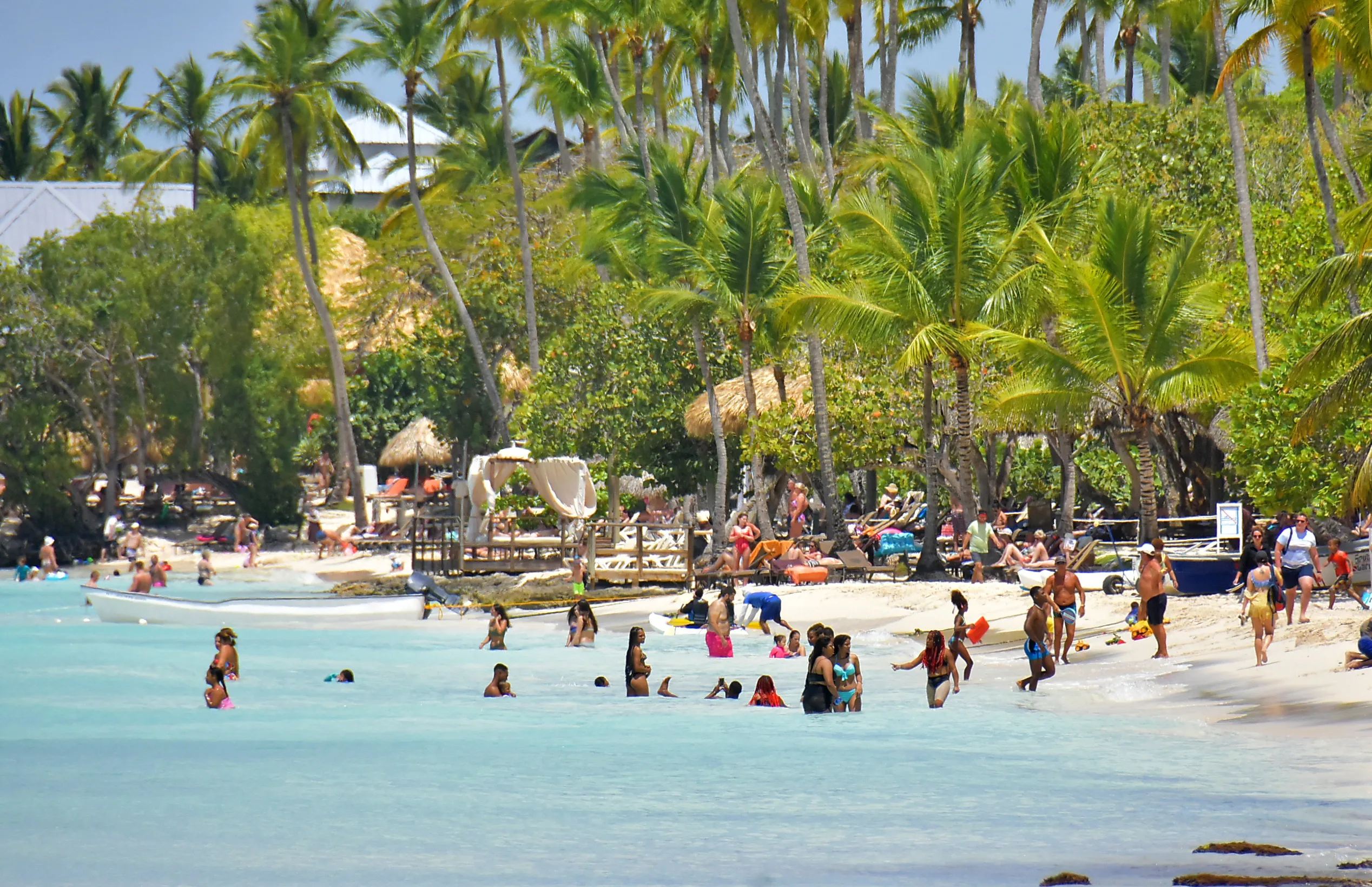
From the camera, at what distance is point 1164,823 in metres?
9.66

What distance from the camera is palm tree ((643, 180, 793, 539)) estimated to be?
84.5ft

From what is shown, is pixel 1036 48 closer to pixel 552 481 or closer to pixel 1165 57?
pixel 1165 57

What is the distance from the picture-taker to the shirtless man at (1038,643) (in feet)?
48.0

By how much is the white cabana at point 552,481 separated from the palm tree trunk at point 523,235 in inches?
277

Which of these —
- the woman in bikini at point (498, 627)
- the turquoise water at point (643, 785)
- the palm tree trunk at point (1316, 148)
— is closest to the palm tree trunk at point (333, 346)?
the woman in bikini at point (498, 627)

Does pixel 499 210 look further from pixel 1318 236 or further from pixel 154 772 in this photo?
pixel 154 772

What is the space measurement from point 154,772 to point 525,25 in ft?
88.8

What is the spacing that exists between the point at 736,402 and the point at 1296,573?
1356 cm

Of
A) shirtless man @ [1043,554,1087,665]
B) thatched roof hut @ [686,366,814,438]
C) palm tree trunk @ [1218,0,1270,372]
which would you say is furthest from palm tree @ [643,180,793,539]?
shirtless man @ [1043,554,1087,665]

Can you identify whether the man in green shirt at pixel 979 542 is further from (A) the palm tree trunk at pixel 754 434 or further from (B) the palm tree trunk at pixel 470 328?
(B) the palm tree trunk at pixel 470 328

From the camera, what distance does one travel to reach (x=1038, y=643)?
1478 centimetres

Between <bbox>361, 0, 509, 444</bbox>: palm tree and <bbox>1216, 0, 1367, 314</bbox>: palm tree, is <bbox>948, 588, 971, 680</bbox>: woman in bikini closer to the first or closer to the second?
<bbox>1216, 0, 1367, 314</bbox>: palm tree

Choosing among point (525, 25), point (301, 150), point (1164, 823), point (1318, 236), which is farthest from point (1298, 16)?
point (301, 150)

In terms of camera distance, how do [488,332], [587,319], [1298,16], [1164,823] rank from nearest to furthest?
1. [1164,823]
2. [1298,16]
3. [587,319]
4. [488,332]
